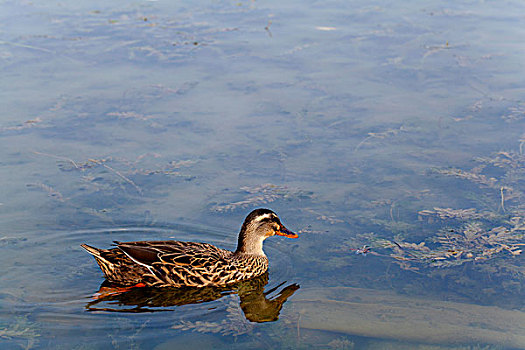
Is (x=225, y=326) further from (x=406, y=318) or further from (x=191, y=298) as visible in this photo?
(x=406, y=318)

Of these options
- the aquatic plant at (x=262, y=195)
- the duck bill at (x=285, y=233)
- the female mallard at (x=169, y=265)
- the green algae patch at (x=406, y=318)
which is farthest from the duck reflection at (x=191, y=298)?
the aquatic plant at (x=262, y=195)

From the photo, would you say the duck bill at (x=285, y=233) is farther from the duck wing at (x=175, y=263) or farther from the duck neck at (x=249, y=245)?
the duck wing at (x=175, y=263)

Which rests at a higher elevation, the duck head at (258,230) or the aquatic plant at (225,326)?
the duck head at (258,230)

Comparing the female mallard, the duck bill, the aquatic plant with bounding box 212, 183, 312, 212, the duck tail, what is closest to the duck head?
the duck bill

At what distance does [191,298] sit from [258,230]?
1060mm

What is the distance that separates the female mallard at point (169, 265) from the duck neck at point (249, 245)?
137 mm

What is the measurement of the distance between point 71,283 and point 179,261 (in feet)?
3.55

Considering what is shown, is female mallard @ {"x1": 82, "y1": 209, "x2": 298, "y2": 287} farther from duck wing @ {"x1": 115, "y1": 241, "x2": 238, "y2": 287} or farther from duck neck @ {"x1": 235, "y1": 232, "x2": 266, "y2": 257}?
duck neck @ {"x1": 235, "y1": 232, "x2": 266, "y2": 257}

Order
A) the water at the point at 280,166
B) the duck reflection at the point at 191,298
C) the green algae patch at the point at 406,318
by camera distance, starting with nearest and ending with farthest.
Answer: the green algae patch at the point at 406,318 < the water at the point at 280,166 < the duck reflection at the point at 191,298

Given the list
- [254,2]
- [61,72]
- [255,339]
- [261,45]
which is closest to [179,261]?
[255,339]

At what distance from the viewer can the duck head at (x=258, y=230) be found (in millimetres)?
7250

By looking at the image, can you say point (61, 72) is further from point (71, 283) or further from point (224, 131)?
point (71, 283)

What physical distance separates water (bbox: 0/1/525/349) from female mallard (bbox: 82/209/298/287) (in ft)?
1.11

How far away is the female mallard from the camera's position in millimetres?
6922
